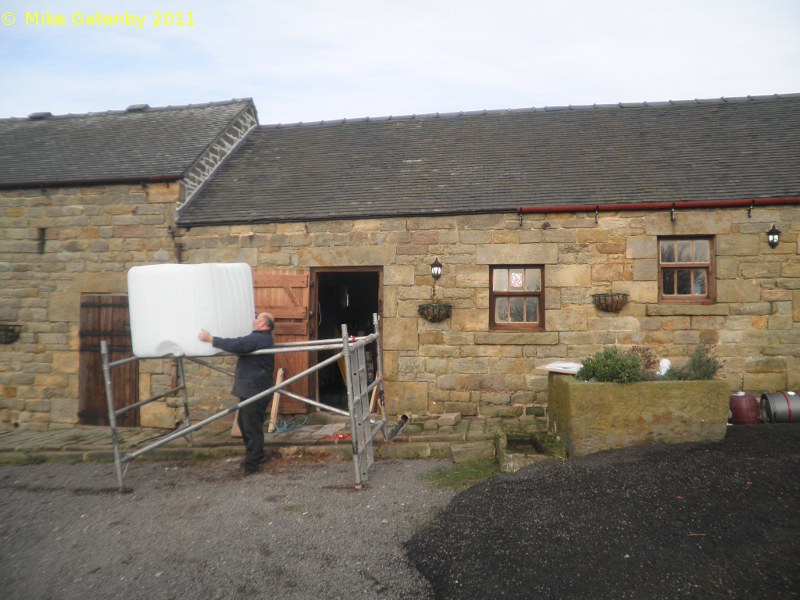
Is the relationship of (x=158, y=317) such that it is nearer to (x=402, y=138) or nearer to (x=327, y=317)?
(x=327, y=317)

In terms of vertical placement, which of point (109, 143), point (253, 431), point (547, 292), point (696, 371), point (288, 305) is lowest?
point (253, 431)

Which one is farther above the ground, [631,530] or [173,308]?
[173,308]

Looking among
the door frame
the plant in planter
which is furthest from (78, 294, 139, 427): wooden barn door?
the plant in planter

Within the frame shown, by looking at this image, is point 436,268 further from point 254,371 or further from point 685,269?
point 685,269

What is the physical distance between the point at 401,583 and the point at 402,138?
8.78 metres

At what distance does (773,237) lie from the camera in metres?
7.19

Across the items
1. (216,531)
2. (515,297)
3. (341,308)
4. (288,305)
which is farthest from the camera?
(341,308)

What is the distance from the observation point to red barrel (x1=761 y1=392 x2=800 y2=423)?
6.29 meters

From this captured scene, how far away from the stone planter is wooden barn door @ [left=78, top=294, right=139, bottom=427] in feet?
22.4

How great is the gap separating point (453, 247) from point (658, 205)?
2951 millimetres

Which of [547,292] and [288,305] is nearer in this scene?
[547,292]

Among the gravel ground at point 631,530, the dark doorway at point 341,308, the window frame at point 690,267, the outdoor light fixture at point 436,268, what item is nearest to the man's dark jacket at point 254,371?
the gravel ground at point 631,530

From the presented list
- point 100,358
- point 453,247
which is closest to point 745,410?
point 453,247

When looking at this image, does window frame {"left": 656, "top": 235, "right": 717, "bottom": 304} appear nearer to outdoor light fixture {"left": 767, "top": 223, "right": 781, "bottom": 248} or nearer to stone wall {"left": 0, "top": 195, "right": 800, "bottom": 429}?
stone wall {"left": 0, "top": 195, "right": 800, "bottom": 429}
